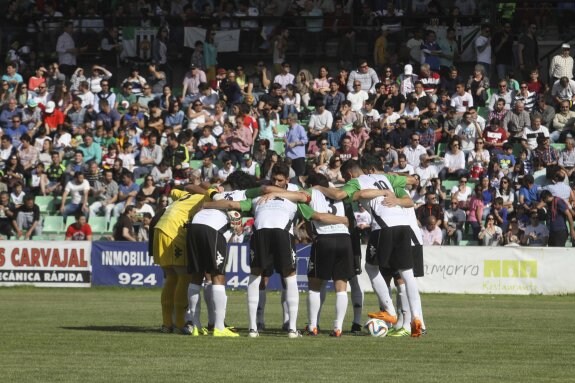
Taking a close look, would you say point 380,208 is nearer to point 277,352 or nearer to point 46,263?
point 277,352

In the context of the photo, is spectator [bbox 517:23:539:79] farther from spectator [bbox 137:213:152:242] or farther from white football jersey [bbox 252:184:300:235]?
white football jersey [bbox 252:184:300:235]

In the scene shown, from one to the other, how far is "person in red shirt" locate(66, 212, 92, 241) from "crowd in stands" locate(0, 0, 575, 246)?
0.11 ft

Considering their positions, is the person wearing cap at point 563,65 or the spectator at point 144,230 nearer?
the spectator at point 144,230

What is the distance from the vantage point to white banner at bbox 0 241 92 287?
28.4 m

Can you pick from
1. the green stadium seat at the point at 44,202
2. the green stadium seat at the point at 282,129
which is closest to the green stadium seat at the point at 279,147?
the green stadium seat at the point at 282,129

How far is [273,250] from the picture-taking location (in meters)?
14.4

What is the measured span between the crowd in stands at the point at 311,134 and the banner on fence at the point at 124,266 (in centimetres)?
81

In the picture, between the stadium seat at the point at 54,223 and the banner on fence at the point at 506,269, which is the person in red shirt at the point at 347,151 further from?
the stadium seat at the point at 54,223

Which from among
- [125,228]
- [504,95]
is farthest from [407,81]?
[125,228]

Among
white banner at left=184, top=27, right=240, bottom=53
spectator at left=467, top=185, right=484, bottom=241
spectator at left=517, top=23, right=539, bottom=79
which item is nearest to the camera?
spectator at left=467, top=185, right=484, bottom=241

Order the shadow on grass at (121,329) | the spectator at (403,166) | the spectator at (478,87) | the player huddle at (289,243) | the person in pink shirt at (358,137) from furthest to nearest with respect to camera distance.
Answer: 1. the spectator at (478,87)
2. the person in pink shirt at (358,137)
3. the spectator at (403,166)
4. the shadow on grass at (121,329)
5. the player huddle at (289,243)

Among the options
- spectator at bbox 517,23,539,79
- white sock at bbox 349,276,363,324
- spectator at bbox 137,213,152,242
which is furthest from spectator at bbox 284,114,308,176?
white sock at bbox 349,276,363,324

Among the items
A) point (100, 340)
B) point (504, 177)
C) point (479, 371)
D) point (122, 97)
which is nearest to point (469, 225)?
point (504, 177)

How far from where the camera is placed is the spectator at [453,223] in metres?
28.2
